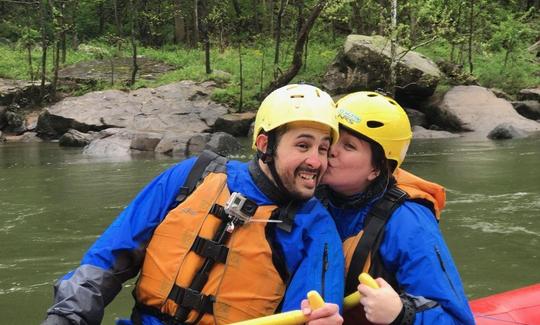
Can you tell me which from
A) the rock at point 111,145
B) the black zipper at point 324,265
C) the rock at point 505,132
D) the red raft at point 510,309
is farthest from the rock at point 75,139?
the black zipper at point 324,265

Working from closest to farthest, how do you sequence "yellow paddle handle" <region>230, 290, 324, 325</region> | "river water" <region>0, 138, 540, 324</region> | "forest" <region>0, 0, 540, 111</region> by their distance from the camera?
"yellow paddle handle" <region>230, 290, 324, 325</region> → "river water" <region>0, 138, 540, 324</region> → "forest" <region>0, 0, 540, 111</region>

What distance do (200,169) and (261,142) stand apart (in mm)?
255

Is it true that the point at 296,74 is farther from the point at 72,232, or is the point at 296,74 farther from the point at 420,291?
the point at 420,291

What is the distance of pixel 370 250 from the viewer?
215 cm

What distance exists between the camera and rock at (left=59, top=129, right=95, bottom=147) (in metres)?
14.5

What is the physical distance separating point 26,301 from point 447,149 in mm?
9258

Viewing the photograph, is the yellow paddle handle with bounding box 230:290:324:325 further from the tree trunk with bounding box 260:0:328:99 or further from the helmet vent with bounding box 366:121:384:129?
the tree trunk with bounding box 260:0:328:99

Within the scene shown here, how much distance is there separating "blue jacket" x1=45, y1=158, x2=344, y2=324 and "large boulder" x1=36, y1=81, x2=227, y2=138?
12.8 m

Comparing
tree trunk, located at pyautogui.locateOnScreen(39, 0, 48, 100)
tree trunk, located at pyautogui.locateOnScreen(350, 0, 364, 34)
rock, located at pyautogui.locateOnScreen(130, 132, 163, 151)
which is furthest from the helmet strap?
tree trunk, located at pyautogui.locateOnScreen(350, 0, 364, 34)

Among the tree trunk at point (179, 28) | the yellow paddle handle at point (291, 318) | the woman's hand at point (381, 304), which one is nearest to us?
the yellow paddle handle at point (291, 318)

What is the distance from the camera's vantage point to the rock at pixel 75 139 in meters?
14.5

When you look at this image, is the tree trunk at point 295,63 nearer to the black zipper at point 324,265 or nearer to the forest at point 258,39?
the forest at point 258,39

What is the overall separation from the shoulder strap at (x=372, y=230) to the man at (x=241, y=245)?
0.11 m

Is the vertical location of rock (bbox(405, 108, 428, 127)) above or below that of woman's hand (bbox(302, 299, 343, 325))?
below
